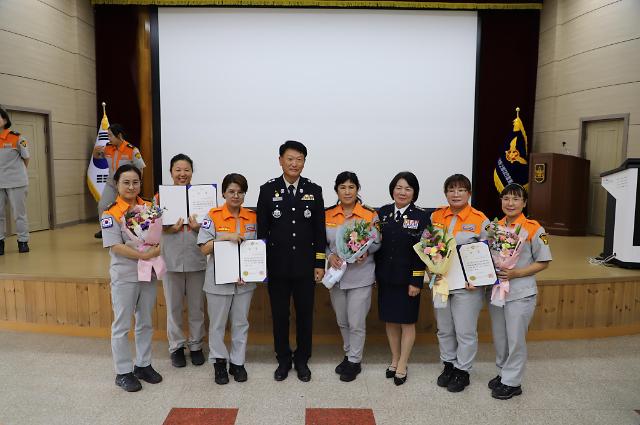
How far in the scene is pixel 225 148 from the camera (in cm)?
674

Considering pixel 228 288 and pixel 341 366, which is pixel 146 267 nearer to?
pixel 228 288

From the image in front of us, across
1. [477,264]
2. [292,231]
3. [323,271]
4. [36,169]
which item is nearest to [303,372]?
[323,271]

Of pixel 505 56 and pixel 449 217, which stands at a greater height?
pixel 505 56

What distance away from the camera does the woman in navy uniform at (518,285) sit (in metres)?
2.54

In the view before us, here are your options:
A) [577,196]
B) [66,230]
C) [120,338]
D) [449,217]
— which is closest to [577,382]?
[449,217]

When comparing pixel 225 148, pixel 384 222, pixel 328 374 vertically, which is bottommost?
pixel 328 374

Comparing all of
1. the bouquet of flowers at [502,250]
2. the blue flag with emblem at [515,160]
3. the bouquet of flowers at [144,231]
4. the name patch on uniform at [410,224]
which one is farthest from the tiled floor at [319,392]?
the blue flag with emblem at [515,160]

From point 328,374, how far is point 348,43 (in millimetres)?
5057

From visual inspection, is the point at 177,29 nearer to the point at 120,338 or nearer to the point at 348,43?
the point at 348,43

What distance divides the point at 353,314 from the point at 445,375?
633 millimetres

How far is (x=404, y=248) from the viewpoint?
269cm

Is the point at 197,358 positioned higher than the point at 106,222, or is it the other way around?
the point at 106,222

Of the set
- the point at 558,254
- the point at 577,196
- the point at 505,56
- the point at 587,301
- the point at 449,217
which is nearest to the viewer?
the point at 449,217

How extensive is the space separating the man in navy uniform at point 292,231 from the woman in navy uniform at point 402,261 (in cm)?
37
